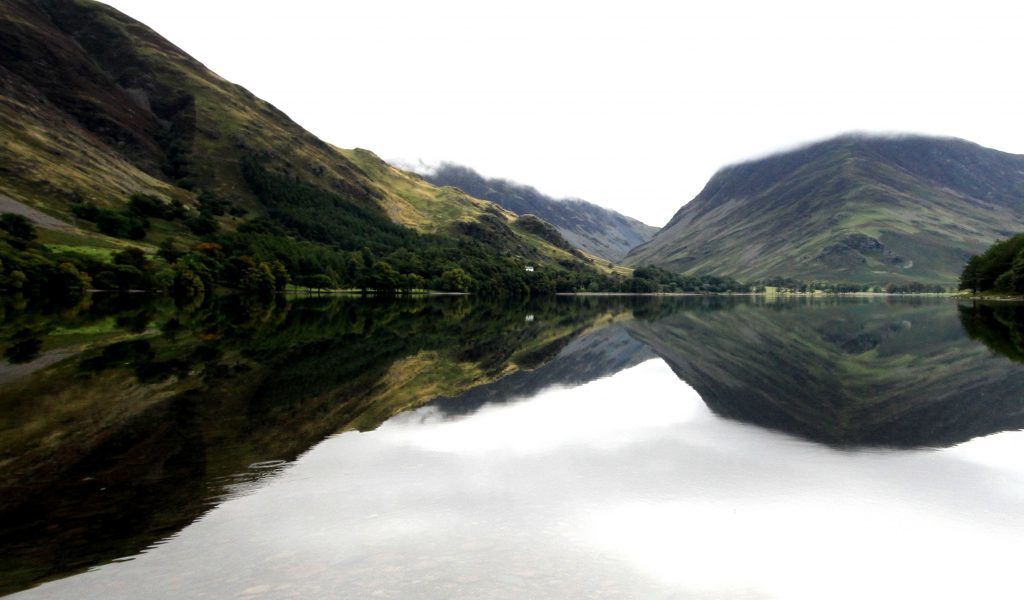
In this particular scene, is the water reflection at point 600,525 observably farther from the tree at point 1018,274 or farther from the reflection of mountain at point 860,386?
the tree at point 1018,274

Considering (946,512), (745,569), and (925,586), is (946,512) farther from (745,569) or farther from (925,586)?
(745,569)

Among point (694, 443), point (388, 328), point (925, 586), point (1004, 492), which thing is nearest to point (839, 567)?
point (925, 586)

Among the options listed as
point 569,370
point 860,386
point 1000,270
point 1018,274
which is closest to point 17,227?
point 569,370

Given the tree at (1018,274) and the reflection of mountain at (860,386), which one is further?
the tree at (1018,274)

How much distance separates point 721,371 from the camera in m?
44.9

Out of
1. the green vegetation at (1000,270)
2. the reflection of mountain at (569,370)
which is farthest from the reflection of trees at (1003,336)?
the green vegetation at (1000,270)

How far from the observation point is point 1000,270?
17412cm

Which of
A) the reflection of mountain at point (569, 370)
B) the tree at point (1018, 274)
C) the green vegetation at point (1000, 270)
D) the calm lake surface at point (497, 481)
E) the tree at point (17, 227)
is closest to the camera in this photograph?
the calm lake surface at point (497, 481)

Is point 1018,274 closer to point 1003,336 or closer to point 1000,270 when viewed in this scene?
point 1000,270

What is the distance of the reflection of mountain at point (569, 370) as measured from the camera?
33.6 m

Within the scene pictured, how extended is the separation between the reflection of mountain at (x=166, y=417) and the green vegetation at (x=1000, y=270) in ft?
526

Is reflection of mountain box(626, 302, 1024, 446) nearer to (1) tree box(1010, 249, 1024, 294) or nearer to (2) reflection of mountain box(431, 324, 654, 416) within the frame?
(2) reflection of mountain box(431, 324, 654, 416)

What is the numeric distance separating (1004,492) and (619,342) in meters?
50.9

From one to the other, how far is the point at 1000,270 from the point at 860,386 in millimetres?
184188
